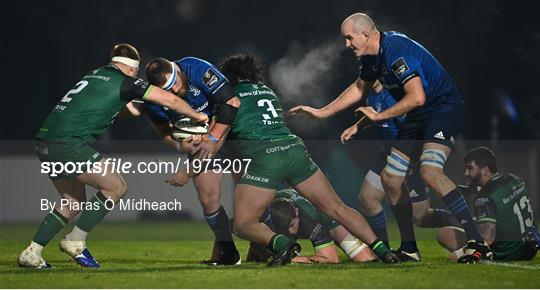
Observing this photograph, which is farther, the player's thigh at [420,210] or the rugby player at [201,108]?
the player's thigh at [420,210]

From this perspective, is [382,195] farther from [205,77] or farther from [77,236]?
[77,236]

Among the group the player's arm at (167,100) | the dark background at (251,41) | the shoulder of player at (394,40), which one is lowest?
the dark background at (251,41)

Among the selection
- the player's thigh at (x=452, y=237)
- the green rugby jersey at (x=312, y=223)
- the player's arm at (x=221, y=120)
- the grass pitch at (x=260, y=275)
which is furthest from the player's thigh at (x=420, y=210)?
the player's arm at (x=221, y=120)

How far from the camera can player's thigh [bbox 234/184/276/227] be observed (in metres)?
8.77

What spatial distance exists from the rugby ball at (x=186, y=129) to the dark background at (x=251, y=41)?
798 centimetres

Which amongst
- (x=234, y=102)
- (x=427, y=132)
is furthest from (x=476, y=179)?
(x=234, y=102)

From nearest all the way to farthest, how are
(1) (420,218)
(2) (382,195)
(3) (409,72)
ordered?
1. (3) (409,72)
2. (2) (382,195)
3. (1) (420,218)

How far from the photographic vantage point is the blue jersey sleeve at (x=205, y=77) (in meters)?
9.06

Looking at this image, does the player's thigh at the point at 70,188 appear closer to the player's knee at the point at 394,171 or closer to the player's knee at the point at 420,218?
the player's knee at the point at 394,171

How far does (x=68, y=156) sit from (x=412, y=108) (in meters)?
2.84

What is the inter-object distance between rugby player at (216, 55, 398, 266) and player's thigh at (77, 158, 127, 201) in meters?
1.01

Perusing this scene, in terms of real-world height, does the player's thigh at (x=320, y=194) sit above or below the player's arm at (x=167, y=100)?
below

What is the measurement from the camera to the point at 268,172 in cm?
884

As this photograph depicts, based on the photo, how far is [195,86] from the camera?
30.6 ft
